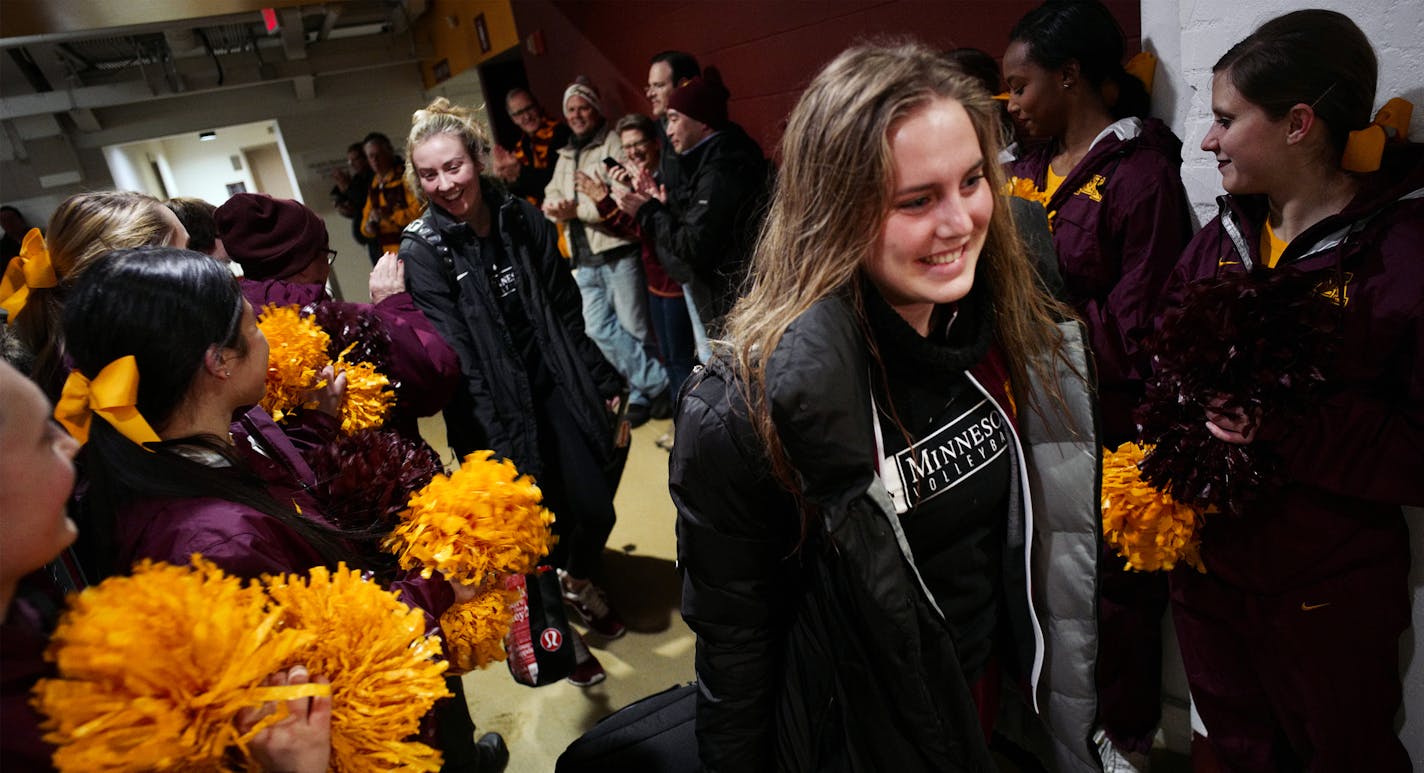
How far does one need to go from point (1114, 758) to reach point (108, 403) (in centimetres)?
200

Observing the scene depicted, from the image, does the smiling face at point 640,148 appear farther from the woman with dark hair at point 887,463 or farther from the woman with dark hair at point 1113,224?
the woman with dark hair at point 887,463

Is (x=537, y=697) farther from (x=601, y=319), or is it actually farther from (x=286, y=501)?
(x=601, y=319)

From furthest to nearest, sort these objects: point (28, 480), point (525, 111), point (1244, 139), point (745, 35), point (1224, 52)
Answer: point (525, 111)
point (745, 35)
point (1224, 52)
point (1244, 139)
point (28, 480)

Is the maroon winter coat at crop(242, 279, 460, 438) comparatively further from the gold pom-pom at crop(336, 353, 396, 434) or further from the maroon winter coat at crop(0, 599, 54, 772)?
the maroon winter coat at crop(0, 599, 54, 772)

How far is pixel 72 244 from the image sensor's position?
5.68ft

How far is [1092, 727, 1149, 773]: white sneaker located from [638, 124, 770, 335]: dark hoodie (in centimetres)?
226

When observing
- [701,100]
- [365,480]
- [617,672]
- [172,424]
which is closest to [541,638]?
[617,672]

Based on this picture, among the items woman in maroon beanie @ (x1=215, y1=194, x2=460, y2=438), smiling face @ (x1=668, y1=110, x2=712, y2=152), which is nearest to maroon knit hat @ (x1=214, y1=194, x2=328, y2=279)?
woman in maroon beanie @ (x1=215, y1=194, x2=460, y2=438)

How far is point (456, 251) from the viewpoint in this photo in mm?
2725

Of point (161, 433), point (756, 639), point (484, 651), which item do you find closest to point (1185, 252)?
point (756, 639)

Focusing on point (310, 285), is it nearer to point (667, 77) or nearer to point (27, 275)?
point (27, 275)

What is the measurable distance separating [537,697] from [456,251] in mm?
1680

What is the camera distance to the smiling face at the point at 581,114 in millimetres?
5074

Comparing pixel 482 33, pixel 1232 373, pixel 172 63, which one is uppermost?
pixel 172 63
